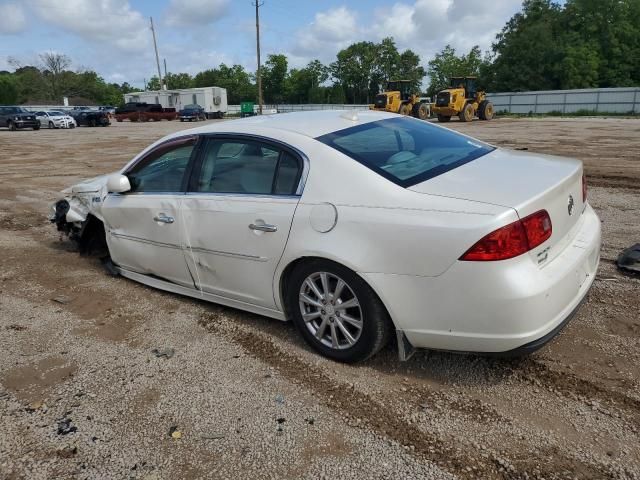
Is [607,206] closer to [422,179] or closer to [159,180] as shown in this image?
[422,179]

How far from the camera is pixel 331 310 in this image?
10.3ft

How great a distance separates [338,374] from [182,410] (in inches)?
36.0

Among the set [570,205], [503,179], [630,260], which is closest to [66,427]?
[503,179]

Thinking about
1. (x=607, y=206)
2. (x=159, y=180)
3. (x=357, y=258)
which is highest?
(x=159, y=180)

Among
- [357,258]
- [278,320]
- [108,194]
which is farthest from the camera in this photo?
[108,194]

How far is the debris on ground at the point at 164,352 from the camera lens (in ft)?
11.5

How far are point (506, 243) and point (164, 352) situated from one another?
231cm

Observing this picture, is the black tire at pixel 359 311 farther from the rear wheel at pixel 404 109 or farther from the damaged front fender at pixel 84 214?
the rear wheel at pixel 404 109

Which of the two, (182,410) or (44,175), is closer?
(182,410)

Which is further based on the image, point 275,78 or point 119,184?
point 275,78

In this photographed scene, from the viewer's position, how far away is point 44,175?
41.5 ft

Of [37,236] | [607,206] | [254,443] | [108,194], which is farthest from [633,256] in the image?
[37,236]

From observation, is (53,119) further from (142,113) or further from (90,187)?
(90,187)

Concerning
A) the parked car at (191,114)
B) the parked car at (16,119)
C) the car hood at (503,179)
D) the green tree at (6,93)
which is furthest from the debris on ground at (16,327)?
the green tree at (6,93)
